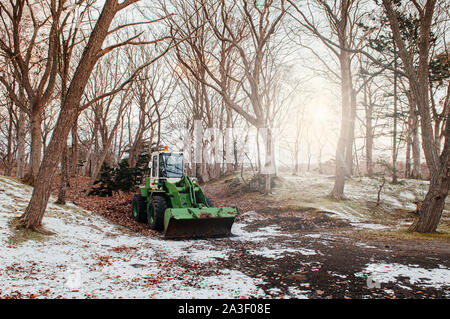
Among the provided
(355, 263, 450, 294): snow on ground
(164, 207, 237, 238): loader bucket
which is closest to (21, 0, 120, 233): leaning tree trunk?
(164, 207, 237, 238): loader bucket

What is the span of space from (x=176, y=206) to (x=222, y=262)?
3.91 meters

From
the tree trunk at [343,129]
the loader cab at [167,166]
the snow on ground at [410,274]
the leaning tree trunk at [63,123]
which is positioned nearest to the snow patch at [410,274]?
the snow on ground at [410,274]

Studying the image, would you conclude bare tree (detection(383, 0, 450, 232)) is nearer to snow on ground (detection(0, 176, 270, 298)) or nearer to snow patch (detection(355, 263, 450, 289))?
snow patch (detection(355, 263, 450, 289))

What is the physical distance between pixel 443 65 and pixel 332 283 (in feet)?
67.3

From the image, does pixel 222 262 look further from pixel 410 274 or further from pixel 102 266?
pixel 410 274

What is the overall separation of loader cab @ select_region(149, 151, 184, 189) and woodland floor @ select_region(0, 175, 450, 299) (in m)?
1.83

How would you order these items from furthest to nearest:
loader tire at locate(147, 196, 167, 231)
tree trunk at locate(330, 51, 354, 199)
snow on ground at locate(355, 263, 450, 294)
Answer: tree trunk at locate(330, 51, 354, 199) → loader tire at locate(147, 196, 167, 231) → snow on ground at locate(355, 263, 450, 294)

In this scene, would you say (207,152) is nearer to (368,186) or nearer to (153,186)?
(368,186)

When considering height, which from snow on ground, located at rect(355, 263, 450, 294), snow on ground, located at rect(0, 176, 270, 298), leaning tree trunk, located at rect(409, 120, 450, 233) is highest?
leaning tree trunk, located at rect(409, 120, 450, 233)

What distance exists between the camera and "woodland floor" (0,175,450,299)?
384 centimetres

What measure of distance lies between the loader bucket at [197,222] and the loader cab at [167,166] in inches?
102

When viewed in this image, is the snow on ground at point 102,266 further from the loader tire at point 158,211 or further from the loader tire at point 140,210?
the loader tire at point 140,210
